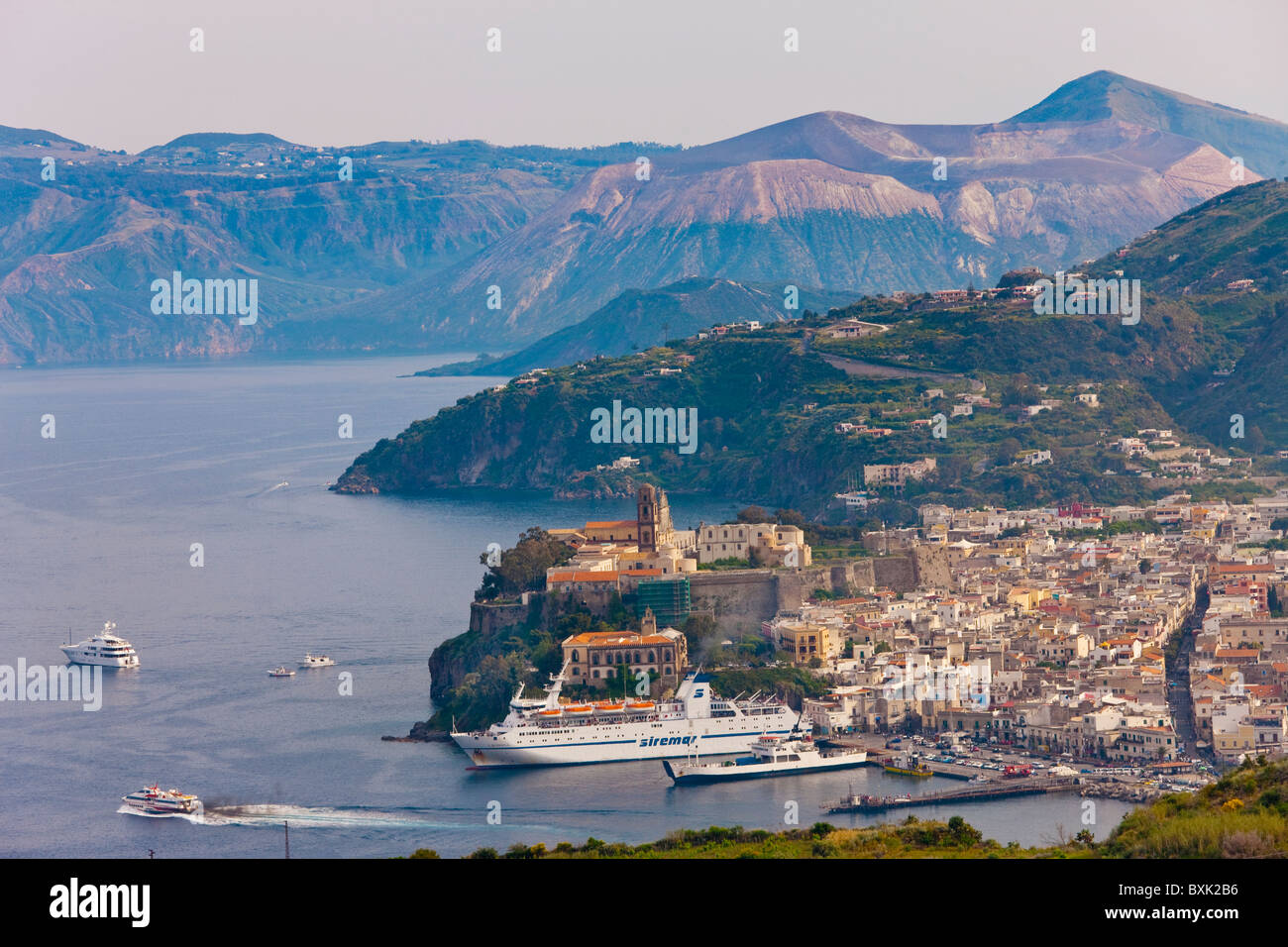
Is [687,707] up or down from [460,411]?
down

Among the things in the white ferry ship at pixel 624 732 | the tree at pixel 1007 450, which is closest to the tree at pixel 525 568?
the white ferry ship at pixel 624 732

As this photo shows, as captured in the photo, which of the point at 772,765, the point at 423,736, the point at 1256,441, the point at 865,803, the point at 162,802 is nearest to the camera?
the point at 865,803

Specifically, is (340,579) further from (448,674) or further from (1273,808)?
(1273,808)

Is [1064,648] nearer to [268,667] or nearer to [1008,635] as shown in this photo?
[1008,635]

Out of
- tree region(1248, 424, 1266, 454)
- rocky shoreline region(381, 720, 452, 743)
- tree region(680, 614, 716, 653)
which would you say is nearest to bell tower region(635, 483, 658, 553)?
tree region(680, 614, 716, 653)

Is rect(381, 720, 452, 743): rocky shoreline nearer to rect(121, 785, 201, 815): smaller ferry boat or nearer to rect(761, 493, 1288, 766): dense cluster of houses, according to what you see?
rect(121, 785, 201, 815): smaller ferry boat

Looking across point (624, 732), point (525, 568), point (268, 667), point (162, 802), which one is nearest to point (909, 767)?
point (624, 732)
